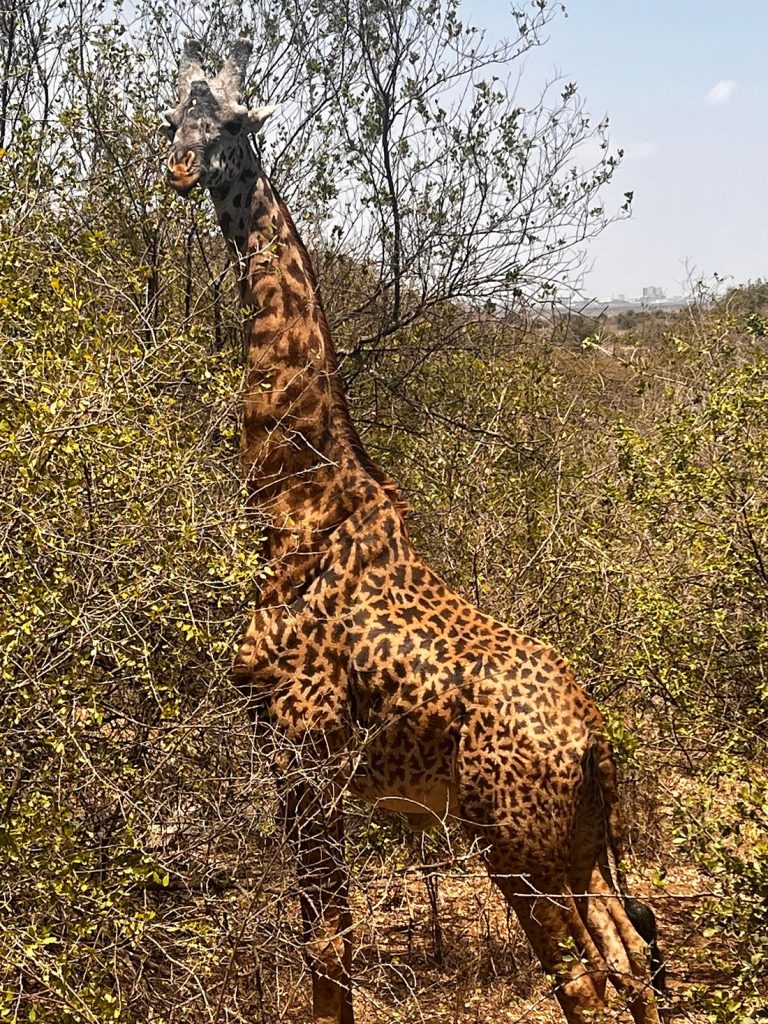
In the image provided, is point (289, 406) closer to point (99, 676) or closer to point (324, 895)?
point (99, 676)

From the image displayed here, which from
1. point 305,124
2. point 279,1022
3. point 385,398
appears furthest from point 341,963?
point 305,124

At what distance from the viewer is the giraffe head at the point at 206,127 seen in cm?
516

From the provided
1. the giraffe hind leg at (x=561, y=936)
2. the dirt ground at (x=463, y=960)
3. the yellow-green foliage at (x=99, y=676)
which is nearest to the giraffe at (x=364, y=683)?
the giraffe hind leg at (x=561, y=936)

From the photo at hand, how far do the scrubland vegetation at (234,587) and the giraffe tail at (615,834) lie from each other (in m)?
0.25

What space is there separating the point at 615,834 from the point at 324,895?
1159mm

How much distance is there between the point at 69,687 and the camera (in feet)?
13.2

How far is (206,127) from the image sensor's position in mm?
5227

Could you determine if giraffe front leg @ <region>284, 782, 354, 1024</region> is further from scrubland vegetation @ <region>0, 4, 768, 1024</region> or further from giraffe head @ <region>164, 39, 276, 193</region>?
giraffe head @ <region>164, 39, 276, 193</region>

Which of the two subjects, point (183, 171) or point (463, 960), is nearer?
point (183, 171)

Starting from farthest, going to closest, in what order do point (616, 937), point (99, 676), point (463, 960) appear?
1. point (463, 960)
2. point (616, 937)
3. point (99, 676)

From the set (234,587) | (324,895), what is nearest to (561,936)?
(324,895)

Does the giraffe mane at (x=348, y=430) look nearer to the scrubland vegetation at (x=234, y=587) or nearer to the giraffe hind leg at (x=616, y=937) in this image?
the scrubland vegetation at (x=234, y=587)

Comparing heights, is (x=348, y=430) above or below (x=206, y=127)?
below

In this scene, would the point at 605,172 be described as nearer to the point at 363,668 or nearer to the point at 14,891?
the point at 363,668
